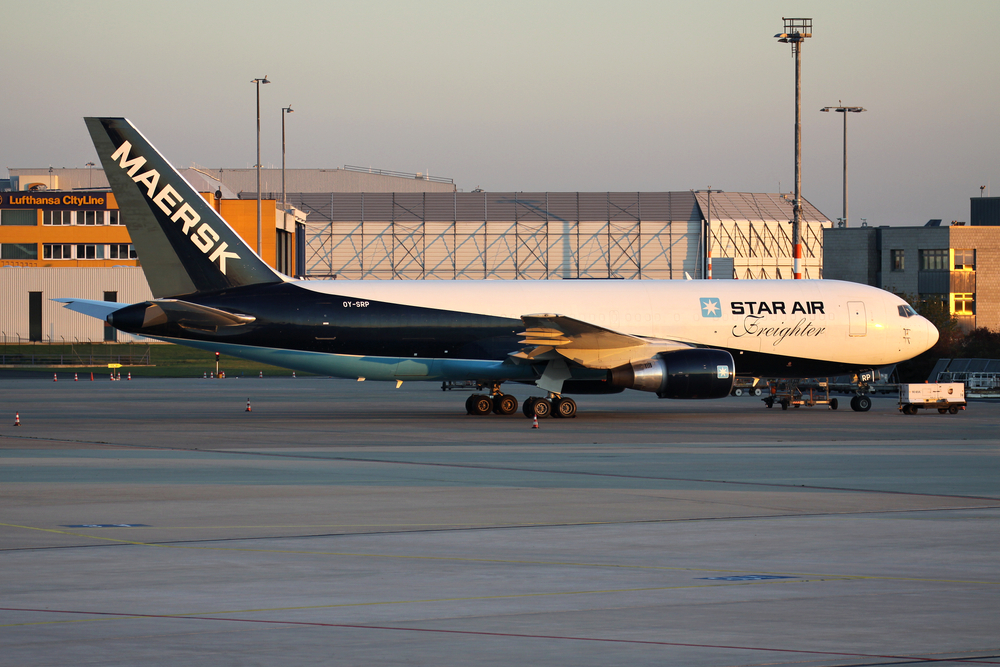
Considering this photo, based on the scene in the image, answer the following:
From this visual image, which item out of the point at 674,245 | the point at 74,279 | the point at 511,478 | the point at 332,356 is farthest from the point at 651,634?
the point at 674,245

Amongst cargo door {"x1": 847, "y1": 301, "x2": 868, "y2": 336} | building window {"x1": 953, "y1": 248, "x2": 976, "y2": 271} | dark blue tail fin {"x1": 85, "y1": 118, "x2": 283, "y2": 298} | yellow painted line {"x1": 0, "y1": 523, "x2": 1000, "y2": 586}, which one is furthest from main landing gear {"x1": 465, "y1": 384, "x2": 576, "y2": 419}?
building window {"x1": 953, "y1": 248, "x2": 976, "y2": 271}

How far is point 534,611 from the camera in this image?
9.33 metres

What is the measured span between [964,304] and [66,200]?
254ft

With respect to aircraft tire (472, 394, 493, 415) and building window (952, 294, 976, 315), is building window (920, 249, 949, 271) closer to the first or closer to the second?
building window (952, 294, 976, 315)

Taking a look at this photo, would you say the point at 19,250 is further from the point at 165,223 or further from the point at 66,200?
the point at 165,223

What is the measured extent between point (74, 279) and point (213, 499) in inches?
3547

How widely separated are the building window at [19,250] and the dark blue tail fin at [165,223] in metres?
78.3

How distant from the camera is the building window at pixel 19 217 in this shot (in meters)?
106

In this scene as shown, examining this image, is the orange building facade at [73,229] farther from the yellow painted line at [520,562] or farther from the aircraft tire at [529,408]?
the yellow painted line at [520,562]

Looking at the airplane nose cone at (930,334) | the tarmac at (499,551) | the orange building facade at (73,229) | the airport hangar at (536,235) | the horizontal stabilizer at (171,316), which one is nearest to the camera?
the tarmac at (499,551)

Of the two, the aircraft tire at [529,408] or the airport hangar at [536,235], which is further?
the airport hangar at [536,235]

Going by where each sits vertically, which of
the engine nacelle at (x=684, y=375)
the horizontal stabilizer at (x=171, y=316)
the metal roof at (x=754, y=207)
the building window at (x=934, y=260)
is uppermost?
the metal roof at (x=754, y=207)

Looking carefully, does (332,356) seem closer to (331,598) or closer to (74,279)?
(331,598)

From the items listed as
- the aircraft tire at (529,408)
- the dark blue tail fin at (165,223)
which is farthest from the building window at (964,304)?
the dark blue tail fin at (165,223)
